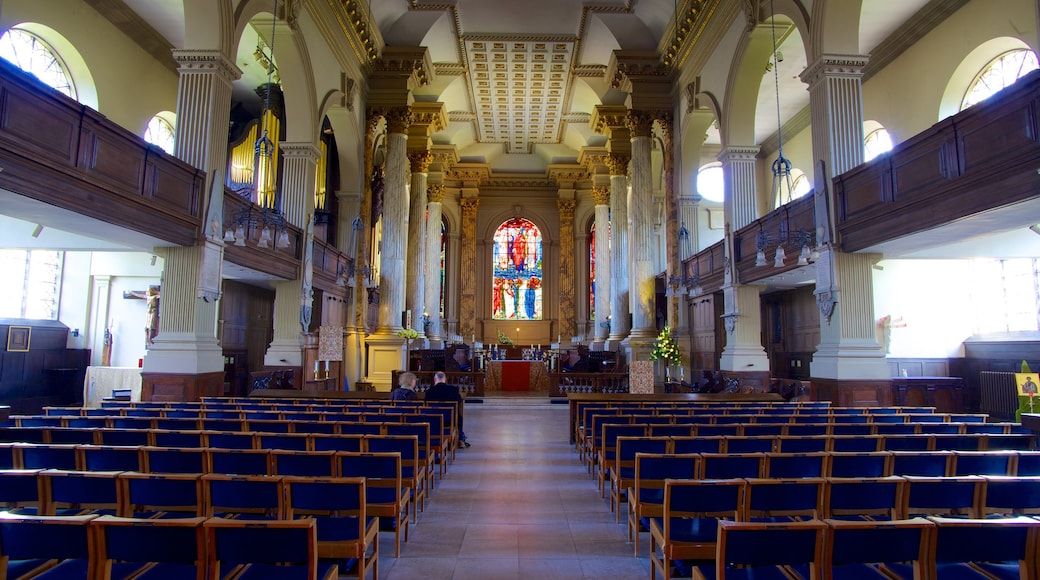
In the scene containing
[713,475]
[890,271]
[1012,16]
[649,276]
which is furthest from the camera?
[649,276]

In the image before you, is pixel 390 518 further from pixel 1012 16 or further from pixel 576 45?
pixel 576 45

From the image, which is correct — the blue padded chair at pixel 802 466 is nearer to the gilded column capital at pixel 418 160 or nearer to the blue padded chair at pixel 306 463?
the blue padded chair at pixel 306 463

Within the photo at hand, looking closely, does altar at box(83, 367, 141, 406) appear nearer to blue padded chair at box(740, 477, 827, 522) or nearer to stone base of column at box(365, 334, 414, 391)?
stone base of column at box(365, 334, 414, 391)

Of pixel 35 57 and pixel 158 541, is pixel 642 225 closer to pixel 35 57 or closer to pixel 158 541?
pixel 35 57

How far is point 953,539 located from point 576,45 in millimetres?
18277

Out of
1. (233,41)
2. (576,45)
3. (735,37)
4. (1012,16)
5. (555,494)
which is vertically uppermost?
(576,45)

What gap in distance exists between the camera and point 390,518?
4219 mm

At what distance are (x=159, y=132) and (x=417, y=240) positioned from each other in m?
9.03

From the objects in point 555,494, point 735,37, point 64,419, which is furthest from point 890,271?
point 64,419

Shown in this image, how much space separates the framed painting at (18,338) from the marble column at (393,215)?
25.4 feet

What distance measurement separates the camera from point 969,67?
12.1 metres

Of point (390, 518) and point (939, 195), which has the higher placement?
point (939, 195)

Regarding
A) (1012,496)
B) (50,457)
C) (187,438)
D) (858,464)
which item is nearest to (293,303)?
(187,438)

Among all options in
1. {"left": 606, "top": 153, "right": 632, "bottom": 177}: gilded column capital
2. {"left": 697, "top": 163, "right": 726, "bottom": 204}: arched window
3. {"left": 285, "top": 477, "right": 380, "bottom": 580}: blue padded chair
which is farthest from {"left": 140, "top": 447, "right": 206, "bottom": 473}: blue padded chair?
{"left": 697, "top": 163, "right": 726, "bottom": 204}: arched window
